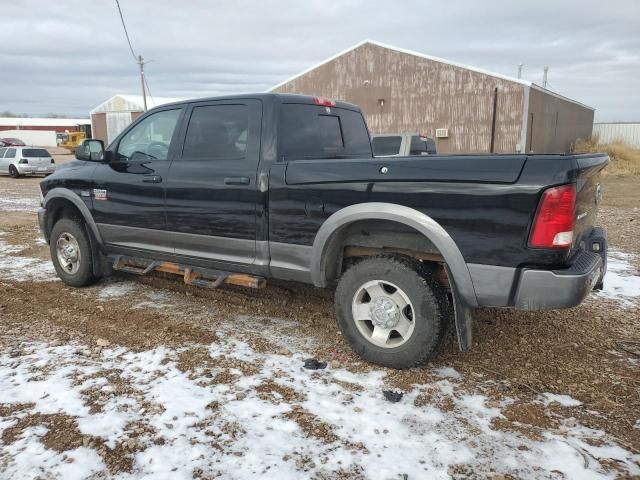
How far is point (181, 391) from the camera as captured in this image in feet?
11.2

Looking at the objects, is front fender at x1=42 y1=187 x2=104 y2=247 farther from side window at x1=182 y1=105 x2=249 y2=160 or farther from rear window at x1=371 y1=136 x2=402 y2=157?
rear window at x1=371 y1=136 x2=402 y2=157

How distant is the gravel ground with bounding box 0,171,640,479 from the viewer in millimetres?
2701

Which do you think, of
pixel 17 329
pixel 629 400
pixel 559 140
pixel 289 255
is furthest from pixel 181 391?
pixel 559 140

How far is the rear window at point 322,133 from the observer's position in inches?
171

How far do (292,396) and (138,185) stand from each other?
8.84ft

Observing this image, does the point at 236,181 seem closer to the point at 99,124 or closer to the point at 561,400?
the point at 561,400

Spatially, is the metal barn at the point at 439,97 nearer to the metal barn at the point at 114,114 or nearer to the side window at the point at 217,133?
the metal barn at the point at 114,114

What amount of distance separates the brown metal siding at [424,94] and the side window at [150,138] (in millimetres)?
21008

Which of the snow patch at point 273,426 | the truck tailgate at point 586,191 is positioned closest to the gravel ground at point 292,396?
the snow patch at point 273,426

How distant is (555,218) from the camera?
2.99 meters

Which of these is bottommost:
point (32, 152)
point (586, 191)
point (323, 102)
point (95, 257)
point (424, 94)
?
point (95, 257)

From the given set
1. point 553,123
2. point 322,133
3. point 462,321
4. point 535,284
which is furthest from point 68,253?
point 553,123

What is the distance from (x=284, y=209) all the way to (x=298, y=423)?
1629 mm

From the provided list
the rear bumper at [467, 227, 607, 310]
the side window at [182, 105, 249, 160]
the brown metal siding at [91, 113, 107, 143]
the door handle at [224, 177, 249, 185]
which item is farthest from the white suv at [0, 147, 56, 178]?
the rear bumper at [467, 227, 607, 310]
